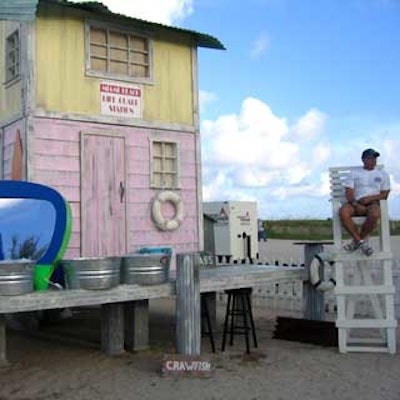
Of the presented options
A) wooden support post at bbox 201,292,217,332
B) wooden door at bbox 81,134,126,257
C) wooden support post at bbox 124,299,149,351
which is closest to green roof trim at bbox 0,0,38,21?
wooden door at bbox 81,134,126,257

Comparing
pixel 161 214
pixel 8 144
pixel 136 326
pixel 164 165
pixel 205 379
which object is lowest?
pixel 205 379

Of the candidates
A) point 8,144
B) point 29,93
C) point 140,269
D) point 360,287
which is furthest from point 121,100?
point 360,287

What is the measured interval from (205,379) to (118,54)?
5444 millimetres

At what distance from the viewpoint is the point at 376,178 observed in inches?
353

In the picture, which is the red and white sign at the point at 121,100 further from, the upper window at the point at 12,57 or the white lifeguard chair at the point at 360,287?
the white lifeguard chair at the point at 360,287

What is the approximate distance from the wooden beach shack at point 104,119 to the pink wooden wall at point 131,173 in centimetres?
2

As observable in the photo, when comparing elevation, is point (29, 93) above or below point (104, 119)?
above

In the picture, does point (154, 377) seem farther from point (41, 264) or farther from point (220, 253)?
point (220, 253)

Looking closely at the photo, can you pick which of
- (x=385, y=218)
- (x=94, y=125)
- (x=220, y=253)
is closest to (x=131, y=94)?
(x=94, y=125)

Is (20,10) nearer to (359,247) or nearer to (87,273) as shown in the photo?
(87,273)

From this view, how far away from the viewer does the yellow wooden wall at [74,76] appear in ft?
31.2

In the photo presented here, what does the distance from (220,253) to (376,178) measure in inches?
542

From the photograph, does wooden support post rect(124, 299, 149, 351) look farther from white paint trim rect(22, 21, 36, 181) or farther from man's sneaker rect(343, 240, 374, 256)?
man's sneaker rect(343, 240, 374, 256)

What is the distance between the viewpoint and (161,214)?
10.5 metres
